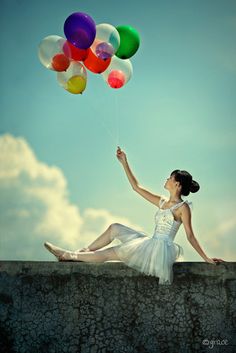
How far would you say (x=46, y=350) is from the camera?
11.7 ft

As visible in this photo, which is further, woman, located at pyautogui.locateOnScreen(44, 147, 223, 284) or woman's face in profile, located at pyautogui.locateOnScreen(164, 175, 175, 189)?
woman's face in profile, located at pyautogui.locateOnScreen(164, 175, 175, 189)

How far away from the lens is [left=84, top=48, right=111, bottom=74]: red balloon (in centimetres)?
420

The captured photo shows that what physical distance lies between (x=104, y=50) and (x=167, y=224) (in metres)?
1.82

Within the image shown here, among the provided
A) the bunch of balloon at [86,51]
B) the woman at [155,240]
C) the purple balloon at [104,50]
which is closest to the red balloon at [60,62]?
the bunch of balloon at [86,51]

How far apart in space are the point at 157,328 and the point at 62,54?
276 centimetres

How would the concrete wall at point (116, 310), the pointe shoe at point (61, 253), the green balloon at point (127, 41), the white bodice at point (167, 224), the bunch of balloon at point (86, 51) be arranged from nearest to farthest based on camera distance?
1. the concrete wall at point (116, 310)
2. the pointe shoe at point (61, 253)
3. the white bodice at point (167, 224)
4. the bunch of balloon at point (86, 51)
5. the green balloon at point (127, 41)

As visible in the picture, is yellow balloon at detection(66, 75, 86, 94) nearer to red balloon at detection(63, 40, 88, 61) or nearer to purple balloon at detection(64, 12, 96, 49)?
red balloon at detection(63, 40, 88, 61)

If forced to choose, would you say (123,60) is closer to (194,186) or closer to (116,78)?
(116,78)

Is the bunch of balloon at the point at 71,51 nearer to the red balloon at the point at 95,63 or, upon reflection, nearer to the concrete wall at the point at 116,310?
the red balloon at the point at 95,63

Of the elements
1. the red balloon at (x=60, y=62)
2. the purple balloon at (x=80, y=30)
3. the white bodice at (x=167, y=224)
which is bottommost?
the white bodice at (x=167, y=224)

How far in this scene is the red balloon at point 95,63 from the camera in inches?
165

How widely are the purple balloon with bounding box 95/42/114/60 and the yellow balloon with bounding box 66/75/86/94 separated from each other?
0.31 metres

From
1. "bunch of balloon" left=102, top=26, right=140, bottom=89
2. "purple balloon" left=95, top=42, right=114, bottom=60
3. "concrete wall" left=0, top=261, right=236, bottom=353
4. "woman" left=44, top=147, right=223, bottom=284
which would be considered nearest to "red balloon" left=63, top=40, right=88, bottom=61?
"purple balloon" left=95, top=42, right=114, bottom=60

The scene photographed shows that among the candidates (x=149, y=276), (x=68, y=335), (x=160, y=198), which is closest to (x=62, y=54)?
(x=160, y=198)
